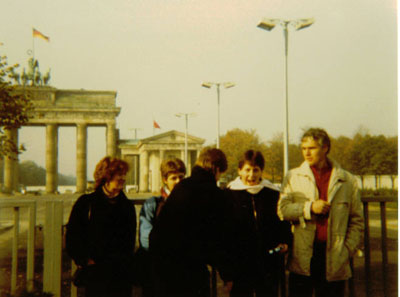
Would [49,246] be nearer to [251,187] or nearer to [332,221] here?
[251,187]

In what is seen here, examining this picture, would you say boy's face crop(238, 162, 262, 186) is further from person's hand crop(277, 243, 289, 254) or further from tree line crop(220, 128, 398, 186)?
tree line crop(220, 128, 398, 186)

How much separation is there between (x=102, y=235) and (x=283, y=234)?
1.42m

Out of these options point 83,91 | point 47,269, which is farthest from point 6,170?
point 47,269

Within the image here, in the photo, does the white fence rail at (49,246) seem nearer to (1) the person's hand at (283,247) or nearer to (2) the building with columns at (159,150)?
(1) the person's hand at (283,247)

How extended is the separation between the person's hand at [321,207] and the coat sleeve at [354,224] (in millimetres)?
281

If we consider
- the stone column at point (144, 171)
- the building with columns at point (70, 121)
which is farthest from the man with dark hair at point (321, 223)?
the stone column at point (144, 171)

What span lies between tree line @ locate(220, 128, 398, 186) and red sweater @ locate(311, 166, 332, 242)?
474 centimetres

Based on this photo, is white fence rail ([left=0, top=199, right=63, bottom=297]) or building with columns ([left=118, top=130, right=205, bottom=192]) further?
building with columns ([left=118, top=130, right=205, bottom=192])

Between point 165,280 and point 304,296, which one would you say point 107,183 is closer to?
point 165,280

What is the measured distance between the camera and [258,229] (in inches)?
125

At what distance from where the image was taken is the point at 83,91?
38000 millimetres

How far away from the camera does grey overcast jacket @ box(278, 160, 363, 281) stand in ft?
10.5

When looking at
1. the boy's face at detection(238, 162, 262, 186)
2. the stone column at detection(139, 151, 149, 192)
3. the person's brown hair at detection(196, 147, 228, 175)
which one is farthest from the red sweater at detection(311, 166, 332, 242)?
the stone column at detection(139, 151, 149, 192)

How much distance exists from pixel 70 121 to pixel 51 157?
19.8 feet
